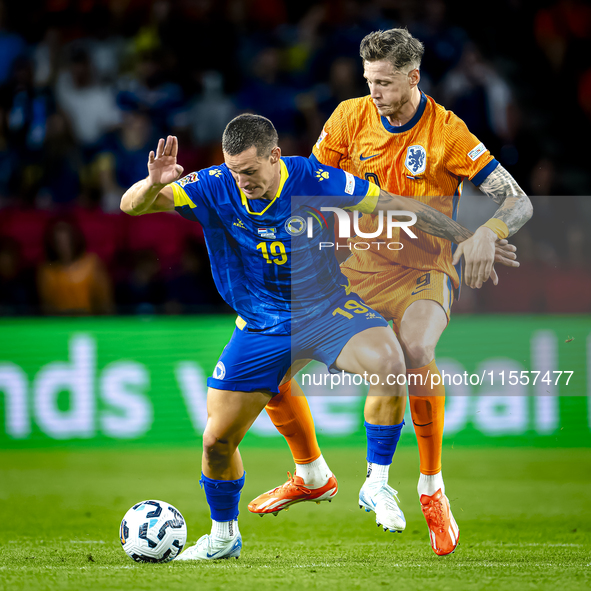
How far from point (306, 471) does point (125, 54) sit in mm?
6931

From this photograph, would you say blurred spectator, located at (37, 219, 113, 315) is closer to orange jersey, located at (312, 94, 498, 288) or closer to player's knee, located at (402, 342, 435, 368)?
orange jersey, located at (312, 94, 498, 288)

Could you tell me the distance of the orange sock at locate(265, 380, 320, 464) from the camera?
5.03m

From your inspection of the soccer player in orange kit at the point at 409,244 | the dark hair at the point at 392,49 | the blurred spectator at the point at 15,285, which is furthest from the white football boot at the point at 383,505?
the blurred spectator at the point at 15,285

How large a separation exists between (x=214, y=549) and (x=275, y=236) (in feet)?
5.48

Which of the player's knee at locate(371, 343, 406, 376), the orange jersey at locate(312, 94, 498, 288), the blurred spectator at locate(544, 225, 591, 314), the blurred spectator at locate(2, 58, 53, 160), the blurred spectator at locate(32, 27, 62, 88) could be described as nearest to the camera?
the player's knee at locate(371, 343, 406, 376)

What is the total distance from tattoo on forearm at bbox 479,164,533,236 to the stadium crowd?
2641mm

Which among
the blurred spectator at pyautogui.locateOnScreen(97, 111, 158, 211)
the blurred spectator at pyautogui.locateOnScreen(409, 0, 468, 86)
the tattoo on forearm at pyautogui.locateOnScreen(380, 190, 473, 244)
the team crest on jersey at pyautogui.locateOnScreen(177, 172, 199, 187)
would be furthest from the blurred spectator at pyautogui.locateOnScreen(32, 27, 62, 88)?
the tattoo on forearm at pyautogui.locateOnScreen(380, 190, 473, 244)

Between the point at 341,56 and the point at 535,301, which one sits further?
the point at 341,56

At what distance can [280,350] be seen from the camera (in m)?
4.54

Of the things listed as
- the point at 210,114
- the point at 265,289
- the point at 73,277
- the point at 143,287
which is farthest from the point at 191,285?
the point at 265,289

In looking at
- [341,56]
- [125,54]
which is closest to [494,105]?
[341,56]

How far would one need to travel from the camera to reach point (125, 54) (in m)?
10.5

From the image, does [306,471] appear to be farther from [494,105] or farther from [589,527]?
[494,105]

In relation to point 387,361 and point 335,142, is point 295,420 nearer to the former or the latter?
point 387,361
